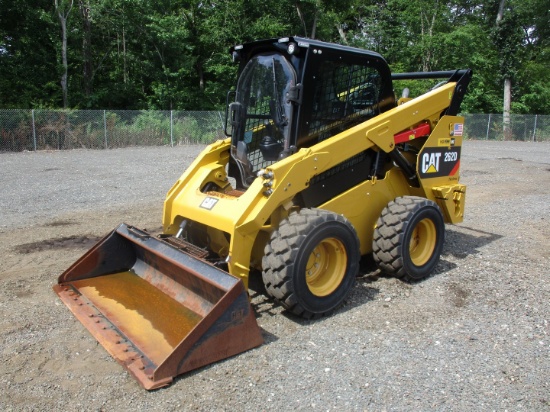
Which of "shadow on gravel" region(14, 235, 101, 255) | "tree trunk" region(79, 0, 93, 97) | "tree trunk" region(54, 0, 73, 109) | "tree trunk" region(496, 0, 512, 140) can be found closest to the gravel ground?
"shadow on gravel" region(14, 235, 101, 255)

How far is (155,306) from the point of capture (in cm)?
418

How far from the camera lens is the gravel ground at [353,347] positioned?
3.08 metres

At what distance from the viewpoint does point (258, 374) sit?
3336mm

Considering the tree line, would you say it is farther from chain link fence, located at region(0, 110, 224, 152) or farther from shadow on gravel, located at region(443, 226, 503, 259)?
shadow on gravel, located at region(443, 226, 503, 259)

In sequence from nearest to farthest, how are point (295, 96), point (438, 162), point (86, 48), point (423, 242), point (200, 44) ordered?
1. point (295, 96)
2. point (423, 242)
3. point (438, 162)
4. point (86, 48)
5. point (200, 44)

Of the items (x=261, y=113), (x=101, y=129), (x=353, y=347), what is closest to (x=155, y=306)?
(x=353, y=347)

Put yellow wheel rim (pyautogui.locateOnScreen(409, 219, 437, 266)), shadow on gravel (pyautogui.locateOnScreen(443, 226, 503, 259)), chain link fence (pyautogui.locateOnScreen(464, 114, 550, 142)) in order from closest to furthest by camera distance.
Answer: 1. yellow wheel rim (pyautogui.locateOnScreen(409, 219, 437, 266))
2. shadow on gravel (pyautogui.locateOnScreen(443, 226, 503, 259))
3. chain link fence (pyautogui.locateOnScreen(464, 114, 550, 142))

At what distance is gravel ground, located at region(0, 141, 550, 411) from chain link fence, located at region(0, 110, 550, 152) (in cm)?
1188

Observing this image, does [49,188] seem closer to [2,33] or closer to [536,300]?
[536,300]

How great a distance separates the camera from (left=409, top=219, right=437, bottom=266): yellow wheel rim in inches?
202

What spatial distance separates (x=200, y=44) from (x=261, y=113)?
22510 millimetres

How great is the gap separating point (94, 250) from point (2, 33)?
71.5 feet

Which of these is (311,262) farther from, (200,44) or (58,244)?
(200,44)

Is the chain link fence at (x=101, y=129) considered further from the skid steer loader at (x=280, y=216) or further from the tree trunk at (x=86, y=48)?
the skid steer loader at (x=280, y=216)
